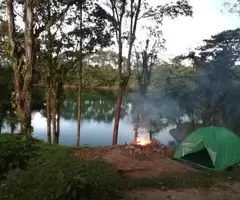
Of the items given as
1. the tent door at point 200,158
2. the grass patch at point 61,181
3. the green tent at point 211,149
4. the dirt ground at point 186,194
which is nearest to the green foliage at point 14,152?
the grass patch at point 61,181

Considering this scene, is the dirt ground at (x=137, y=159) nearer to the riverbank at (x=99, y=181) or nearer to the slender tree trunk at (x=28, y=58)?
the riverbank at (x=99, y=181)

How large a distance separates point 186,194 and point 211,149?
3.60 m

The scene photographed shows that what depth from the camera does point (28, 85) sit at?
11.4m

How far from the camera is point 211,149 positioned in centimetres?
1106

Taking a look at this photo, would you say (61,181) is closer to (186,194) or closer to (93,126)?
(186,194)

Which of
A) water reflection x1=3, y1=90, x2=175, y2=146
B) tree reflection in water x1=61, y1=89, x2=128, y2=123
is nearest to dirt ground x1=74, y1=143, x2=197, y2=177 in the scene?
water reflection x1=3, y1=90, x2=175, y2=146

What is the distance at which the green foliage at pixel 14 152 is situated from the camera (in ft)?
16.4

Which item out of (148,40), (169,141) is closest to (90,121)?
(169,141)

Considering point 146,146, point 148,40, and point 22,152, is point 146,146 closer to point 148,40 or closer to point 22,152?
point 22,152

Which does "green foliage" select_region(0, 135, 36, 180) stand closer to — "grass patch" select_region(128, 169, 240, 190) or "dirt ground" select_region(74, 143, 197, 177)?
"grass patch" select_region(128, 169, 240, 190)

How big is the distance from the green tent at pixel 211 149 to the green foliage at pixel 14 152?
24.9 ft

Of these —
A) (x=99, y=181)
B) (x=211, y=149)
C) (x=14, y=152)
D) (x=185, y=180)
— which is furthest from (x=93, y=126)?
(x=14, y=152)

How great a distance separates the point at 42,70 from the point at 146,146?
9.88 meters

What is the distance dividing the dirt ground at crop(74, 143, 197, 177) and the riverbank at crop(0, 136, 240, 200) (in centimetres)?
29
